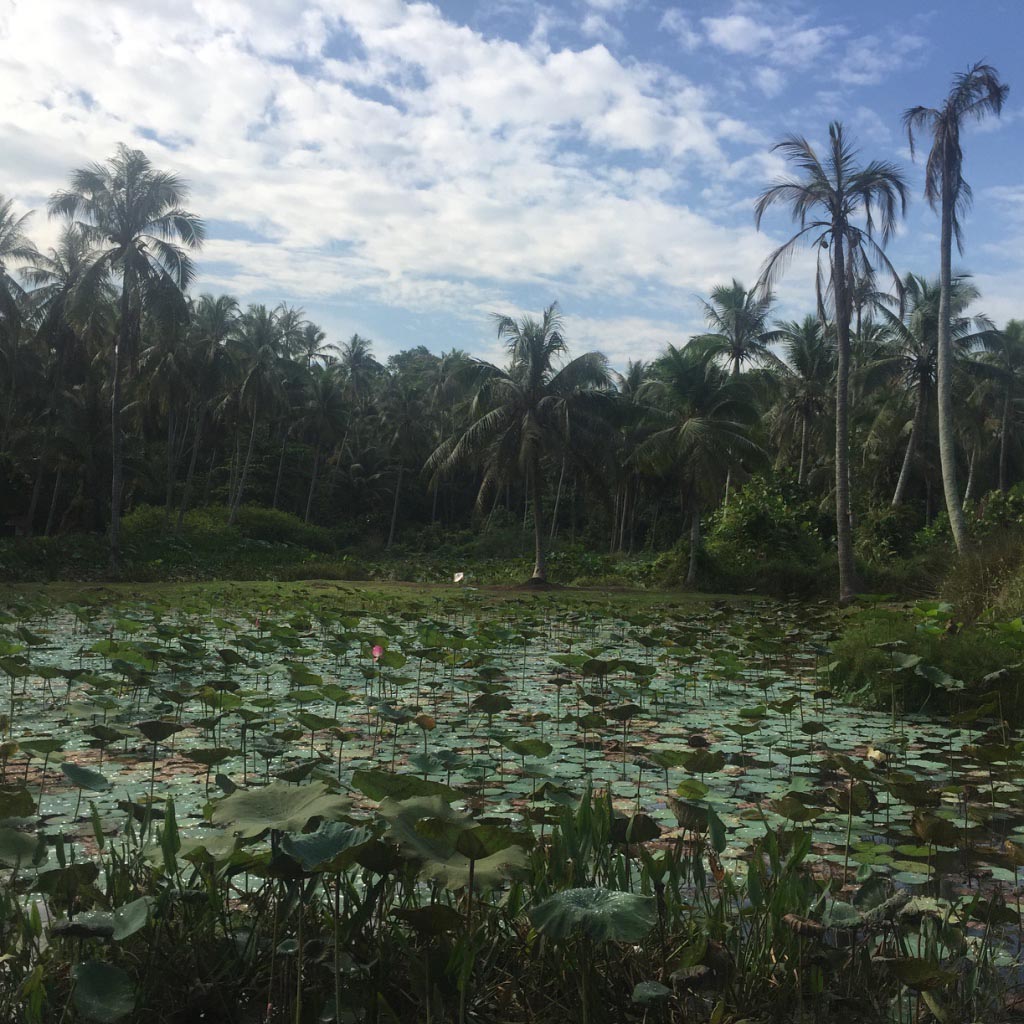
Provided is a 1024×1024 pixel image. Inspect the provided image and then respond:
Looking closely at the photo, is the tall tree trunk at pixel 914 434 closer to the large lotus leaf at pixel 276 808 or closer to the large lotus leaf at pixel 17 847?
the large lotus leaf at pixel 276 808

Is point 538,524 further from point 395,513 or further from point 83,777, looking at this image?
point 395,513

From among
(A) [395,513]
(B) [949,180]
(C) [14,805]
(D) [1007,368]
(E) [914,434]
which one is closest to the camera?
(C) [14,805]

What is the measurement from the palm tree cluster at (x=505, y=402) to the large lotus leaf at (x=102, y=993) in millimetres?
17349

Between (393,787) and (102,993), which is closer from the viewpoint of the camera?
(102,993)

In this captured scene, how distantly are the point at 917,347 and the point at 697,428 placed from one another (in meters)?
11.6

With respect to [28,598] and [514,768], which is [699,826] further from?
[28,598]

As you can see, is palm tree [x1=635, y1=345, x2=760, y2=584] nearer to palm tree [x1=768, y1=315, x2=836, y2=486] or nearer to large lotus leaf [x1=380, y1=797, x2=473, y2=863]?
palm tree [x1=768, y1=315, x2=836, y2=486]

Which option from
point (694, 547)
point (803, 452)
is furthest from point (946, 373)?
point (803, 452)

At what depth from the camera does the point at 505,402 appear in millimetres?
23750

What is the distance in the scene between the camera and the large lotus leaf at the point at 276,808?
195 cm

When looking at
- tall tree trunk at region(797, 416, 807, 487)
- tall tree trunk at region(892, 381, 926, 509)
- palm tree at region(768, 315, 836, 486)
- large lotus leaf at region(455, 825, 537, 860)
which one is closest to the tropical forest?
large lotus leaf at region(455, 825, 537, 860)

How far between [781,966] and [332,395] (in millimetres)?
42156

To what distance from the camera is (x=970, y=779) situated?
169 inches

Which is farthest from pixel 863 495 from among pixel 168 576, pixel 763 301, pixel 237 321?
pixel 237 321
